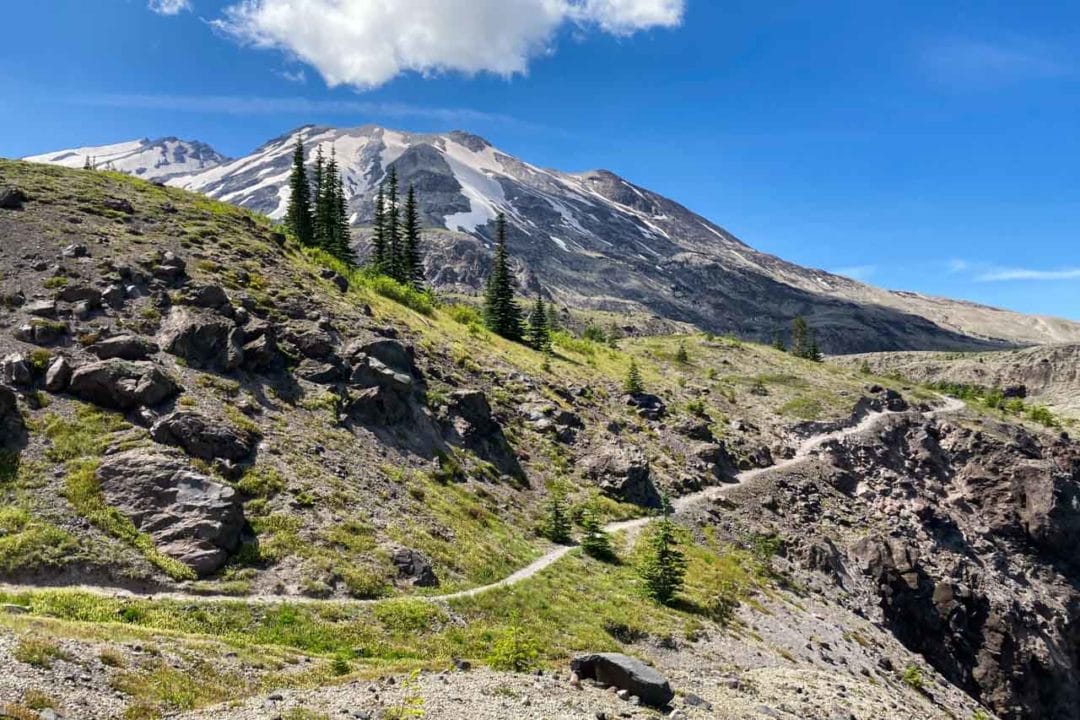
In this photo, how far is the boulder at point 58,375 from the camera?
1192 inches

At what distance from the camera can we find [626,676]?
21.8 metres

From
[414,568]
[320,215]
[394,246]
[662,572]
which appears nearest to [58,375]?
[414,568]

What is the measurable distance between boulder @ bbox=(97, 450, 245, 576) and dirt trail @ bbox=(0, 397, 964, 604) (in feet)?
7.45

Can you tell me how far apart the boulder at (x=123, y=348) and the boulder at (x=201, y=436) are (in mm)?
5585

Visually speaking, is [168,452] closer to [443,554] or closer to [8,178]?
[443,554]

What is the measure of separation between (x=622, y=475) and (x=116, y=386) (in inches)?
1423

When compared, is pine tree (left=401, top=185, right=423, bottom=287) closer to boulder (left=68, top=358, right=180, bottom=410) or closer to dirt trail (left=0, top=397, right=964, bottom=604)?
dirt trail (left=0, top=397, right=964, bottom=604)

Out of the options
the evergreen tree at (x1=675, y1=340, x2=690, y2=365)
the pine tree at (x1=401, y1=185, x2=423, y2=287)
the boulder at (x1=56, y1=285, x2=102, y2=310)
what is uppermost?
the pine tree at (x1=401, y1=185, x2=423, y2=287)

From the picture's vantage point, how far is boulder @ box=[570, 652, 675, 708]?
2139 centimetres

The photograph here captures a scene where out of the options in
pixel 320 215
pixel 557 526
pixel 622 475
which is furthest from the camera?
pixel 320 215

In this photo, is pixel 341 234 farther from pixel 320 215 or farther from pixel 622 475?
pixel 622 475

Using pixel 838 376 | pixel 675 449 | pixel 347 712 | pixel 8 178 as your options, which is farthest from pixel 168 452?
pixel 838 376

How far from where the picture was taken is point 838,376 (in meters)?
105

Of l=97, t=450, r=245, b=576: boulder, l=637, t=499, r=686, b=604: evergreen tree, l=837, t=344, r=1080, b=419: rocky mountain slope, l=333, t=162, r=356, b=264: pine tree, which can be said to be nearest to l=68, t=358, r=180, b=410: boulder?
l=97, t=450, r=245, b=576: boulder
